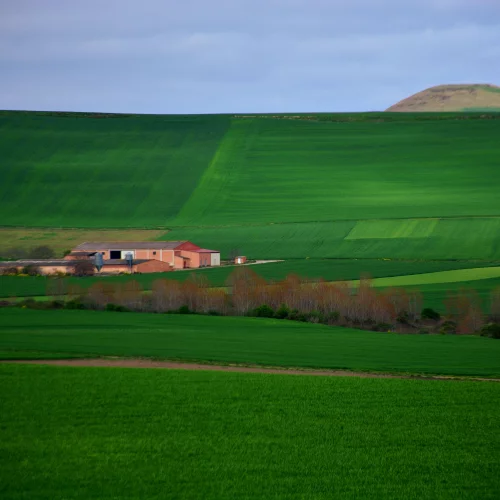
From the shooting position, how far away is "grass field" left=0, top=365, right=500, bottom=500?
16.9 metres

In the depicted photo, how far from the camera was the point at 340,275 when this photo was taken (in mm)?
63781

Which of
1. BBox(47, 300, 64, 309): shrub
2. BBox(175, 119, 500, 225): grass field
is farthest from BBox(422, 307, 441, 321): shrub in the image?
BBox(175, 119, 500, 225): grass field

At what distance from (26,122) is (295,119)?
3490cm

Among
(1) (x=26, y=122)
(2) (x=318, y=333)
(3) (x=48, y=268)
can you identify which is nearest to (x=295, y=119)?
(1) (x=26, y=122)

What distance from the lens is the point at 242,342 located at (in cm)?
3728

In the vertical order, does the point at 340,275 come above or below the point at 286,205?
below

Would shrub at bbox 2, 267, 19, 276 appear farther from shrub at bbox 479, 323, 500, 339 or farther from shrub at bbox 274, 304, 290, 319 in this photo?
shrub at bbox 479, 323, 500, 339

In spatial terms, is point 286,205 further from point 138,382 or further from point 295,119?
point 138,382

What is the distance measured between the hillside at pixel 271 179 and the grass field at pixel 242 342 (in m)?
31.6

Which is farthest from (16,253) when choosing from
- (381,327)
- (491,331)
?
(491,331)

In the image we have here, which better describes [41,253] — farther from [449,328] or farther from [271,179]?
[449,328]

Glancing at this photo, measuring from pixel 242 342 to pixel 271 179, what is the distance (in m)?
70.1

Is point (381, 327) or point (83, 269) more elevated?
point (83, 269)

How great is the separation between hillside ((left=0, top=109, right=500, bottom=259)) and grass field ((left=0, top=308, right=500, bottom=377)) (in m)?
31.6
